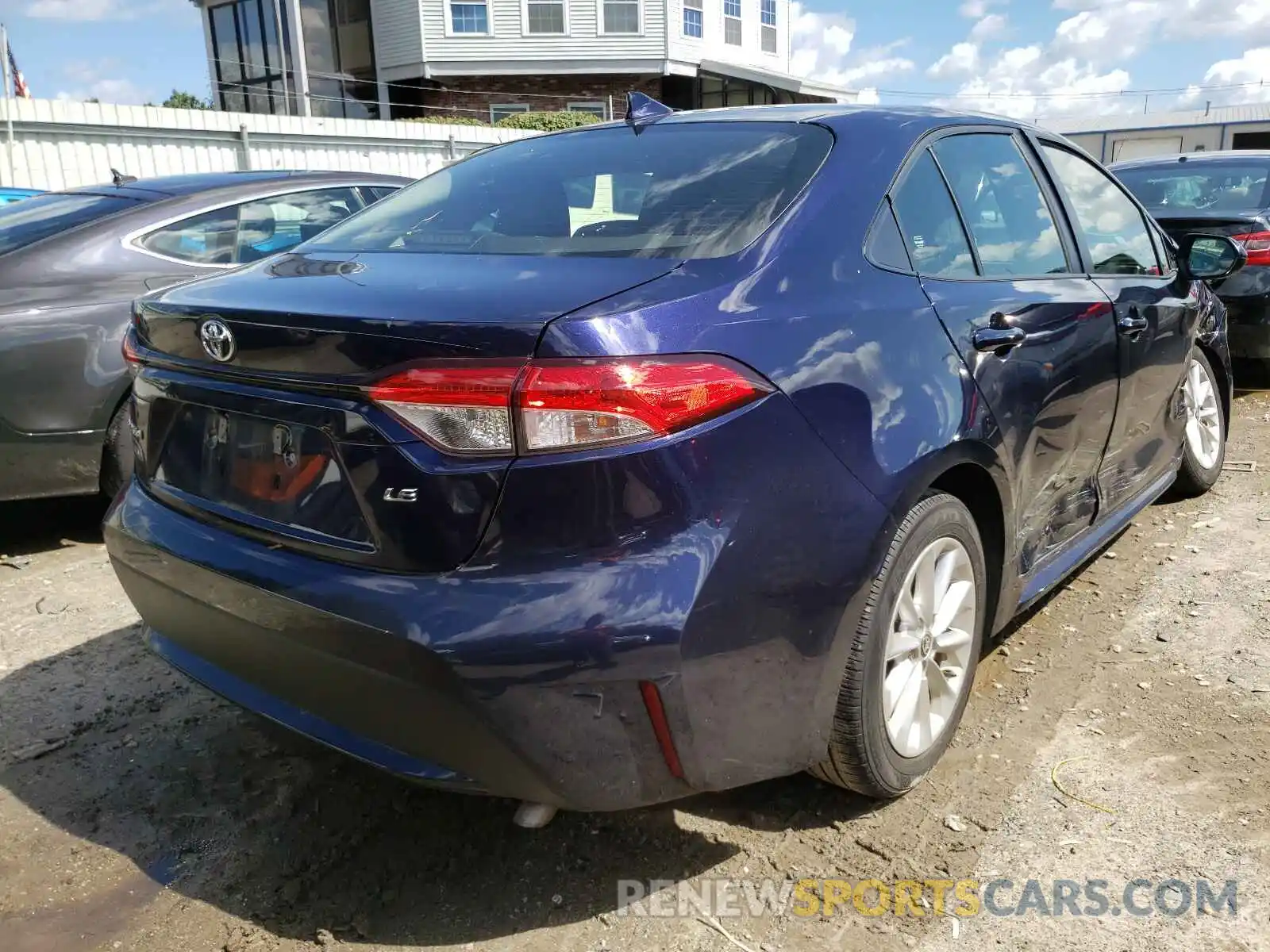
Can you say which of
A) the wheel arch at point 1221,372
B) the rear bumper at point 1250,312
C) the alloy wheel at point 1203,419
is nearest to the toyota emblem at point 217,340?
the alloy wheel at point 1203,419

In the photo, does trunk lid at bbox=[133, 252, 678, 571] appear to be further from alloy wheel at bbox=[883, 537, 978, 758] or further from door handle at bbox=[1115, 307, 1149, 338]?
door handle at bbox=[1115, 307, 1149, 338]

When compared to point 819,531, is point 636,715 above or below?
below

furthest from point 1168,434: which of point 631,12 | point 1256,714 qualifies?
point 631,12

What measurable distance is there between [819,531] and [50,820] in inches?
→ 80.2

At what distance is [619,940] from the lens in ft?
6.92

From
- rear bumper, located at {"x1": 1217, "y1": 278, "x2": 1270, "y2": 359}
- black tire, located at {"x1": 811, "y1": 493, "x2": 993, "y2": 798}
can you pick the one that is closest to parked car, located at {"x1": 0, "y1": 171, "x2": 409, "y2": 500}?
black tire, located at {"x1": 811, "y1": 493, "x2": 993, "y2": 798}

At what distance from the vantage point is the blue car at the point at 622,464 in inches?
70.8

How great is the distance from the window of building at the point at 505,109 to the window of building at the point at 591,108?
1.17 m

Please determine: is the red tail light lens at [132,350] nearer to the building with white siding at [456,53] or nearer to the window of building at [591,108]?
the building with white siding at [456,53]

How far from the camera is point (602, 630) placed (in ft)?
5.81

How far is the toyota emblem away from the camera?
2105 mm

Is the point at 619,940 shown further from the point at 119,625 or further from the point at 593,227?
the point at 119,625

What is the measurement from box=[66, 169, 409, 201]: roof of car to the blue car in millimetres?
2463

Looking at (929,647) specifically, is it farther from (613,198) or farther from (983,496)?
(613,198)
